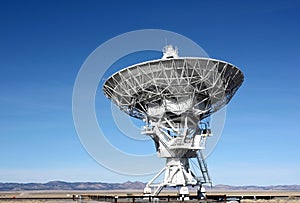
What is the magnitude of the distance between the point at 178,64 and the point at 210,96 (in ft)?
15.2

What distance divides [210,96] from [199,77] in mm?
2738

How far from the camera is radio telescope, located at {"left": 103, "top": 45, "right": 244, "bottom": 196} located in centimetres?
3766

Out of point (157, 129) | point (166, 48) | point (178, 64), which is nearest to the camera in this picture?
point (178, 64)

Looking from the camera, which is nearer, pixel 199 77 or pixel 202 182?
pixel 199 77

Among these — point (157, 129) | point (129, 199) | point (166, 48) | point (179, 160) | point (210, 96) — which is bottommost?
point (129, 199)

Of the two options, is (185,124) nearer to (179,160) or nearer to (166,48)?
(179,160)

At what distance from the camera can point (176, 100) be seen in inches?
1551

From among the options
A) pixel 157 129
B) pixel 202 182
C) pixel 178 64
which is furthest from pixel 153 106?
pixel 202 182

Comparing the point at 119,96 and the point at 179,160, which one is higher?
the point at 119,96

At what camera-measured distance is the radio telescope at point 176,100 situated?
3766 centimetres

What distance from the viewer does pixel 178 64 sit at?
122 ft

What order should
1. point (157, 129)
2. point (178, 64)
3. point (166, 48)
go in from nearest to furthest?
point (178, 64)
point (157, 129)
point (166, 48)

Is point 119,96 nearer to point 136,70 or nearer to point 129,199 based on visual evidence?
point 136,70

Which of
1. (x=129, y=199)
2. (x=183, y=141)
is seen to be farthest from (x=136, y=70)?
(x=129, y=199)
